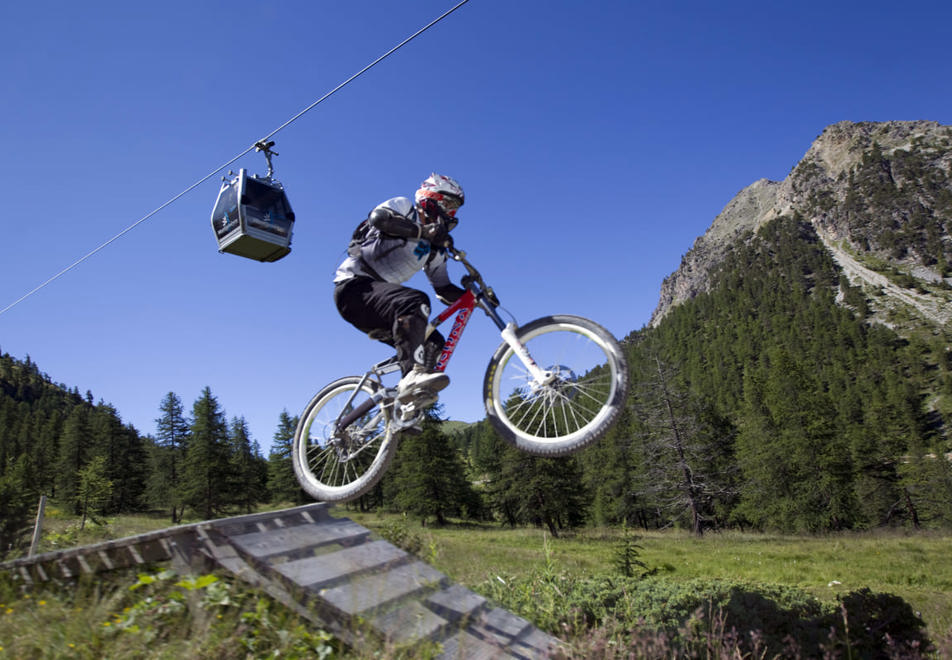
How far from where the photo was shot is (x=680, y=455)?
42.6 meters

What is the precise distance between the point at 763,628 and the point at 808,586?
11.3 meters

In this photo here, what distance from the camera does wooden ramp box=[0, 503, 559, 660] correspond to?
392 centimetres

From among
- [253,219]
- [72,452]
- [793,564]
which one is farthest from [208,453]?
[72,452]

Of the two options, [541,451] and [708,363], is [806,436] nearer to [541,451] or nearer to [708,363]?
[541,451]

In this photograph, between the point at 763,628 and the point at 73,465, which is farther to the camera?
the point at 73,465

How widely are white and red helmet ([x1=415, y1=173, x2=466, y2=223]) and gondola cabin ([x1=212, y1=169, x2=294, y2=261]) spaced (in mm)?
2118

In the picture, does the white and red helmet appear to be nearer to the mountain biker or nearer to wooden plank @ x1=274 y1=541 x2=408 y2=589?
the mountain biker

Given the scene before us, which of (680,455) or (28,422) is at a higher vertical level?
(28,422)

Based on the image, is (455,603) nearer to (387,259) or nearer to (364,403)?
(364,403)

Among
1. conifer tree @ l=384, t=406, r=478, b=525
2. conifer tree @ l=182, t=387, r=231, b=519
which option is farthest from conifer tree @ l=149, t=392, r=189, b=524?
conifer tree @ l=384, t=406, r=478, b=525

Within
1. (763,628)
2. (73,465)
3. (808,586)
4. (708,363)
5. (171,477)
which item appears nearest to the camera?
(763,628)

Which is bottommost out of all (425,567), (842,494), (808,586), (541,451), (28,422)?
(842,494)

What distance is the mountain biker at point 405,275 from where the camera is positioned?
15.1 feet

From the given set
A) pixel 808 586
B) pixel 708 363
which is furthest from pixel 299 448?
pixel 708 363
